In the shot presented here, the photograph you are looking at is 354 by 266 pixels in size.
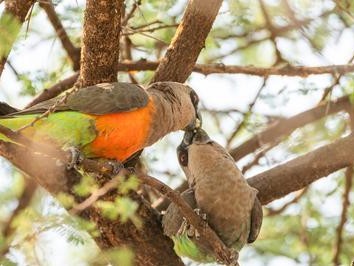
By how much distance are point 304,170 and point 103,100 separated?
1.73 meters

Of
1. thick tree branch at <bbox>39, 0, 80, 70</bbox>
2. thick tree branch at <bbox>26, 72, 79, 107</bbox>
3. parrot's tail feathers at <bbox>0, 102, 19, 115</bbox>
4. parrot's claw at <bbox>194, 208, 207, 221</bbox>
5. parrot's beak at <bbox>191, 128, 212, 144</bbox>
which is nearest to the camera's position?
parrot's tail feathers at <bbox>0, 102, 19, 115</bbox>

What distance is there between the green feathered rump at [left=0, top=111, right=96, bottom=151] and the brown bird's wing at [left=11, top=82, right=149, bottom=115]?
0.06 meters

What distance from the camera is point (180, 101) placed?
18.2 ft

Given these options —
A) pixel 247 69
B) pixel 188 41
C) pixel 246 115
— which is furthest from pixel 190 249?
pixel 246 115

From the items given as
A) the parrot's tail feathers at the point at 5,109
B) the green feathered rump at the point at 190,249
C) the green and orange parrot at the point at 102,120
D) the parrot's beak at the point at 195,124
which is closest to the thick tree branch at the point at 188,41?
the parrot's beak at the point at 195,124

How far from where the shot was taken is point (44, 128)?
4.74 meters

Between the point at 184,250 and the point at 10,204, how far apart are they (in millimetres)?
1514

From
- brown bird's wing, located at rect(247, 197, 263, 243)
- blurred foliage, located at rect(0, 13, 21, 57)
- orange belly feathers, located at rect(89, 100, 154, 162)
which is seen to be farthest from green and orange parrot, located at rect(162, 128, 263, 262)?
blurred foliage, located at rect(0, 13, 21, 57)

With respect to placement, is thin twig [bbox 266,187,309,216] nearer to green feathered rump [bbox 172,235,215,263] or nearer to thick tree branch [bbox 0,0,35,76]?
green feathered rump [bbox 172,235,215,263]

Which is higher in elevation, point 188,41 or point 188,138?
point 188,41

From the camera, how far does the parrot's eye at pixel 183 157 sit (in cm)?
575

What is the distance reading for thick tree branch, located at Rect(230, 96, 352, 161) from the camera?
21.4 ft

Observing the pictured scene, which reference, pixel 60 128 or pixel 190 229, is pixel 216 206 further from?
pixel 60 128

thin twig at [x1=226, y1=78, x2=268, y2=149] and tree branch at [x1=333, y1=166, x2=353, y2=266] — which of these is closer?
tree branch at [x1=333, y1=166, x2=353, y2=266]
